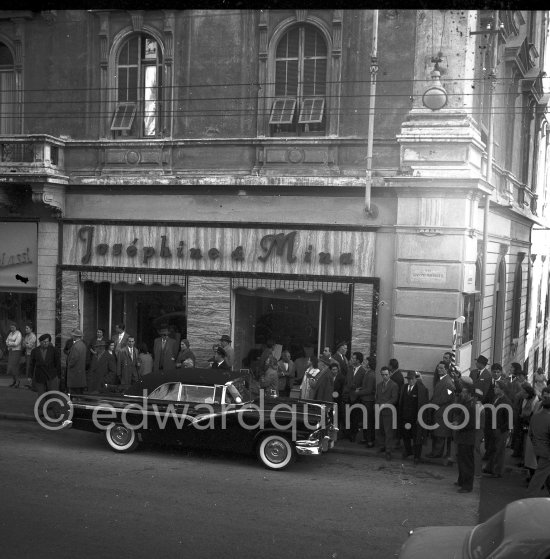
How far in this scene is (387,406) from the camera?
12.7m

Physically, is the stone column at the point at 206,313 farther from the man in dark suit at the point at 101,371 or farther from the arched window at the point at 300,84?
the arched window at the point at 300,84

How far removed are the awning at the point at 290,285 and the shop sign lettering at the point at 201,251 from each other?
46 centimetres

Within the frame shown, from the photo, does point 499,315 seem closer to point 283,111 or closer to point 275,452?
point 283,111

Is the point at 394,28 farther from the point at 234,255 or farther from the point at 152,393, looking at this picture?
the point at 152,393

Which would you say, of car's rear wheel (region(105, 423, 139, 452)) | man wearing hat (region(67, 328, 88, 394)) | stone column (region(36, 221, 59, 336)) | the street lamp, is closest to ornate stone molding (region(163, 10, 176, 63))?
stone column (region(36, 221, 59, 336))

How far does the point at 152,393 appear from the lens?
11.9m

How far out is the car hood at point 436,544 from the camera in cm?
560

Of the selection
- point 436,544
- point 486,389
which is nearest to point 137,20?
point 486,389

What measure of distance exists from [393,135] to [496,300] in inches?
303

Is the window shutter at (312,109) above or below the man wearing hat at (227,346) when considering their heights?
above

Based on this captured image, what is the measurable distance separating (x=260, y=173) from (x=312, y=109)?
180cm

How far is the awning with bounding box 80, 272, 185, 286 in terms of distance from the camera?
16.9 metres

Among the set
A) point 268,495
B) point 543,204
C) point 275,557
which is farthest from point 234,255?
point 543,204

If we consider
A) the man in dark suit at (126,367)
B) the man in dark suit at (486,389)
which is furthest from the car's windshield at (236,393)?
the man in dark suit at (126,367)
